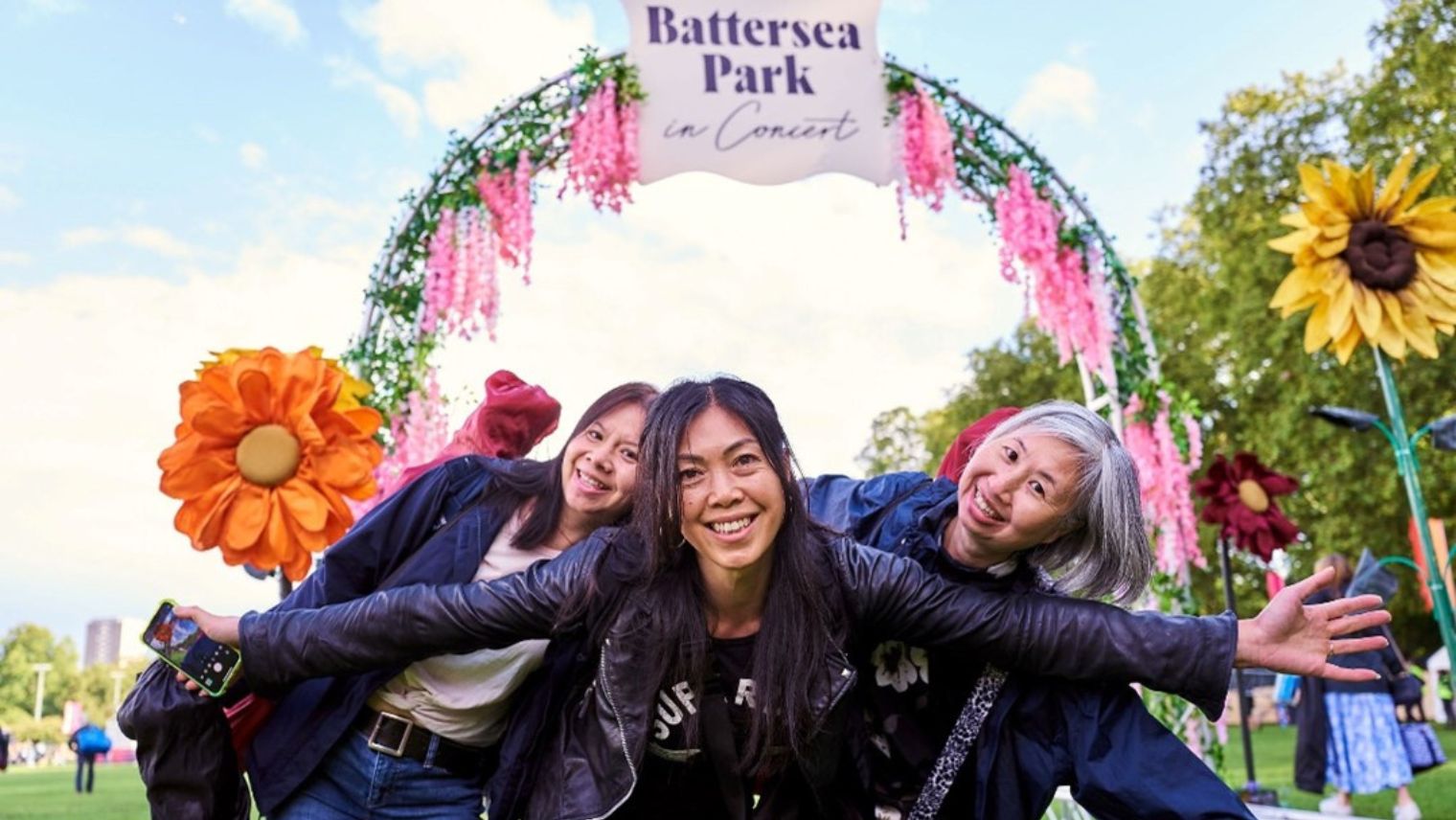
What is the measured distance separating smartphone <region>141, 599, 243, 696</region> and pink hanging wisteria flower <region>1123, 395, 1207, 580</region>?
6.78 m

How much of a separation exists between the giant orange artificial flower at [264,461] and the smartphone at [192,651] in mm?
683

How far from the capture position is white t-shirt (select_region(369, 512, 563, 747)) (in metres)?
2.63

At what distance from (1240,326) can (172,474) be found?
60.1 feet

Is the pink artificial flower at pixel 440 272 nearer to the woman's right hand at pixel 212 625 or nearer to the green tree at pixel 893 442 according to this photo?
the woman's right hand at pixel 212 625

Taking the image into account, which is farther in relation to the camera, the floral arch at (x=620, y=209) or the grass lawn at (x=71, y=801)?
the grass lawn at (x=71, y=801)

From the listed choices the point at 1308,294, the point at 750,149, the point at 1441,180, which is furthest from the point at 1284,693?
the point at 1441,180

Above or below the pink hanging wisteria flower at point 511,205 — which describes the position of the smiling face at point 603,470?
below

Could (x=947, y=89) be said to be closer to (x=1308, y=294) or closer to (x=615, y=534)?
(x=1308, y=294)

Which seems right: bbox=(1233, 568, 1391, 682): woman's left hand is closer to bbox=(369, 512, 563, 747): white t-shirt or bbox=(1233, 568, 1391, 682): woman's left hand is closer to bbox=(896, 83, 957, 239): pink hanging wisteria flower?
bbox=(369, 512, 563, 747): white t-shirt

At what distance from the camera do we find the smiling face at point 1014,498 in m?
2.52

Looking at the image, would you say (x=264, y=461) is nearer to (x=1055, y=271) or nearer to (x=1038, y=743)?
(x=1038, y=743)

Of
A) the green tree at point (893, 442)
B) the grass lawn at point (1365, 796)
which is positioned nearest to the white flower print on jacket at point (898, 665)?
the grass lawn at point (1365, 796)

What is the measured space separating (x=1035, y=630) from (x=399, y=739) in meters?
1.38

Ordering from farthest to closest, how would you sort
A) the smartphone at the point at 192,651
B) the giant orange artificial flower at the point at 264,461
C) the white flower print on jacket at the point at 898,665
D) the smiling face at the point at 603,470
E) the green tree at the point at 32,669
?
the green tree at the point at 32,669 → the giant orange artificial flower at the point at 264,461 → the smiling face at the point at 603,470 → the white flower print on jacket at the point at 898,665 → the smartphone at the point at 192,651
